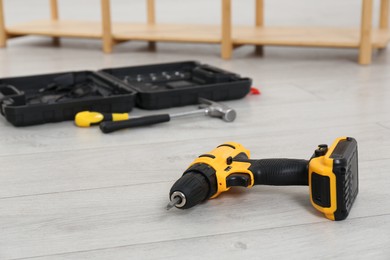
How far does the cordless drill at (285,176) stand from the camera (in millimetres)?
1096

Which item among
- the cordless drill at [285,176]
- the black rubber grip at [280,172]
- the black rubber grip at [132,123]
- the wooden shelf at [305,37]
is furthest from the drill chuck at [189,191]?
the wooden shelf at [305,37]

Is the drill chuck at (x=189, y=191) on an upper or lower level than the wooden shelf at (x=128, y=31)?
lower

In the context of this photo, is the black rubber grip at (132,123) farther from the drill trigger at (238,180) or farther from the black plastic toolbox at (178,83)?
the drill trigger at (238,180)

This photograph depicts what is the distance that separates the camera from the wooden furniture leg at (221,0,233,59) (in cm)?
250

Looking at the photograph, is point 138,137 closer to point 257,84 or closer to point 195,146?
point 195,146

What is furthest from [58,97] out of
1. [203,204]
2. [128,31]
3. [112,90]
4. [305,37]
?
[305,37]

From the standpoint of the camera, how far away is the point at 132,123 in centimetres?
166

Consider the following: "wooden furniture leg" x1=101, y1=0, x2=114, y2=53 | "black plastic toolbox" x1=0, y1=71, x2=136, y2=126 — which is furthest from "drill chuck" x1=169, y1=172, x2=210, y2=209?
"wooden furniture leg" x1=101, y1=0, x2=114, y2=53

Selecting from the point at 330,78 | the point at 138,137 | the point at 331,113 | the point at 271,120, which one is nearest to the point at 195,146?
the point at 138,137

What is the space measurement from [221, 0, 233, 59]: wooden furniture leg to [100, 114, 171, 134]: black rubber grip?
91 centimetres

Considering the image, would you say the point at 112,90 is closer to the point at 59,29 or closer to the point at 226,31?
the point at 226,31

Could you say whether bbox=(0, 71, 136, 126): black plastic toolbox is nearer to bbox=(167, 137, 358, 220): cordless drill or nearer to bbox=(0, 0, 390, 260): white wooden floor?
bbox=(0, 0, 390, 260): white wooden floor

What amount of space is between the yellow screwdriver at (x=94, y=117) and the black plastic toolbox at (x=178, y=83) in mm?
146

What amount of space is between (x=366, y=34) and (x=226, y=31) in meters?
0.51
